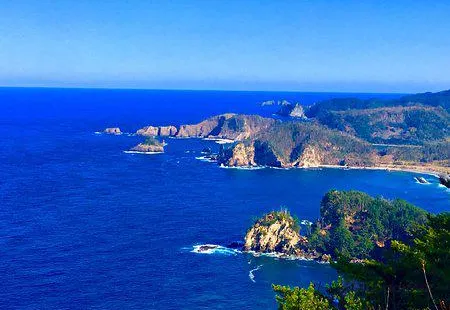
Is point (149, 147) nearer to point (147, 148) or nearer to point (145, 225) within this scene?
point (147, 148)

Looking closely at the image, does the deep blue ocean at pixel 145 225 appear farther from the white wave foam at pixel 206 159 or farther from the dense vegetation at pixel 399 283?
the dense vegetation at pixel 399 283

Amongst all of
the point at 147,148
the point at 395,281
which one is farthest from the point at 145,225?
the point at 147,148

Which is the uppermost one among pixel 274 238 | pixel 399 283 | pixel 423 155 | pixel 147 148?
pixel 399 283

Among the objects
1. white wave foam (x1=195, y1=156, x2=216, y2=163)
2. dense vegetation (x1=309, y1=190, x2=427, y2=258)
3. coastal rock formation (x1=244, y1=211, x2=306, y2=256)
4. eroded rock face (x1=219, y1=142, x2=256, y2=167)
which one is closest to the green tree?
dense vegetation (x1=309, y1=190, x2=427, y2=258)

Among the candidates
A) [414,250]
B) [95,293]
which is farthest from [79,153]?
[414,250]

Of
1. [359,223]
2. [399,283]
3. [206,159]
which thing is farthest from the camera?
[206,159]

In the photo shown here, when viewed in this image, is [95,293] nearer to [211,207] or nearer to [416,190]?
[211,207]

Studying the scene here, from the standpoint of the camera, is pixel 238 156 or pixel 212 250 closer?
pixel 212 250

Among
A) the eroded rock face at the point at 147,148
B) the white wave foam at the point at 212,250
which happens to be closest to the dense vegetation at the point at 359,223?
the white wave foam at the point at 212,250
